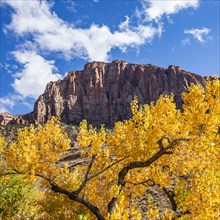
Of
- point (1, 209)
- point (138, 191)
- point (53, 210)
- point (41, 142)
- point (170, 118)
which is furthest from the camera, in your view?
point (53, 210)

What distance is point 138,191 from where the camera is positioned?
21.3 meters

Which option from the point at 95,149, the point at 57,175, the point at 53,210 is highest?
the point at 95,149

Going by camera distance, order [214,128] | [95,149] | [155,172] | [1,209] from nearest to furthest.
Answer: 1. [214,128]
2. [95,149]
3. [155,172]
4. [1,209]

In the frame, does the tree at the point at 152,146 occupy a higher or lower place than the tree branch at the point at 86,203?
higher

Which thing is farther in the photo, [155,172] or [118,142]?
[155,172]

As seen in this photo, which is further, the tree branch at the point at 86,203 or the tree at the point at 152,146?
the tree branch at the point at 86,203

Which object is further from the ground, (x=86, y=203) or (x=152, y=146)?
(x=152, y=146)

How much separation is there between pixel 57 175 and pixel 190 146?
759 centimetres

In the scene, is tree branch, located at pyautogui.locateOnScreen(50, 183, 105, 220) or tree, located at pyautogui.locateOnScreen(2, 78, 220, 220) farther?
tree branch, located at pyautogui.locateOnScreen(50, 183, 105, 220)

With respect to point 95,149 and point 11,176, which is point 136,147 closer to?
point 95,149

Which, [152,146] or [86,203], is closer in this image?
[152,146]

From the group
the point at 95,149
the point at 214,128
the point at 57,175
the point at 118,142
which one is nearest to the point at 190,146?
the point at 214,128

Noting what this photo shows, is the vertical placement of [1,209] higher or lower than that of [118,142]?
lower

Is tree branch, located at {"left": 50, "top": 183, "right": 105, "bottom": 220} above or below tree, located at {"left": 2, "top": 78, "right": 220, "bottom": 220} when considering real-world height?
below
